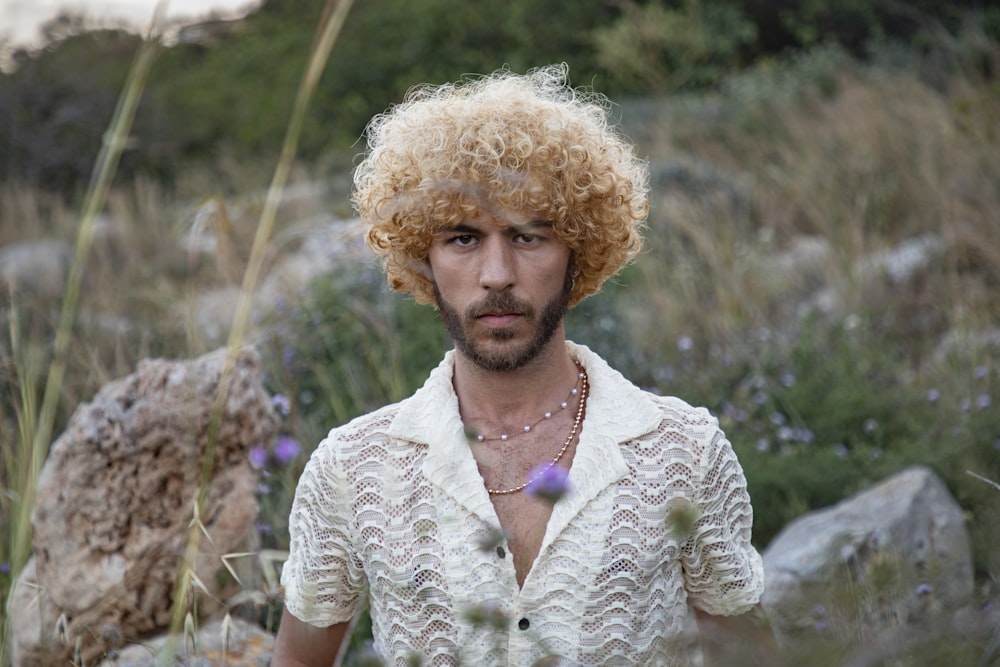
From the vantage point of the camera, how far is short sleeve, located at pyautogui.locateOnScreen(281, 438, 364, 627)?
236 centimetres

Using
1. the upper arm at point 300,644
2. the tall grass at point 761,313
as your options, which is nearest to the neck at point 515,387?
the upper arm at point 300,644

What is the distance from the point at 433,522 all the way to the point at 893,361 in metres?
4.24

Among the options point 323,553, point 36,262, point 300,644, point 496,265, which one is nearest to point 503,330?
point 496,265

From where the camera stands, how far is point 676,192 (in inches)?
336

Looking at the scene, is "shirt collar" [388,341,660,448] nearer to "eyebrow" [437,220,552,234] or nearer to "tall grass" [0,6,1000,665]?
"eyebrow" [437,220,552,234]

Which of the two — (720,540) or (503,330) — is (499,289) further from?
(720,540)

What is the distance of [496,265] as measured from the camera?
2.23m

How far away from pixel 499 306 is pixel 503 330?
0.05 m

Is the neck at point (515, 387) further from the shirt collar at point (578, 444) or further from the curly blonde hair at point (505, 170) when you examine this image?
the curly blonde hair at point (505, 170)

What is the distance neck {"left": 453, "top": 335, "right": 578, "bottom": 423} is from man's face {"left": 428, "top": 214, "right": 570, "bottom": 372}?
7 centimetres

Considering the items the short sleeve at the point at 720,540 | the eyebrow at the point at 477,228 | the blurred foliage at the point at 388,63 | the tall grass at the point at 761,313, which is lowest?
the blurred foliage at the point at 388,63

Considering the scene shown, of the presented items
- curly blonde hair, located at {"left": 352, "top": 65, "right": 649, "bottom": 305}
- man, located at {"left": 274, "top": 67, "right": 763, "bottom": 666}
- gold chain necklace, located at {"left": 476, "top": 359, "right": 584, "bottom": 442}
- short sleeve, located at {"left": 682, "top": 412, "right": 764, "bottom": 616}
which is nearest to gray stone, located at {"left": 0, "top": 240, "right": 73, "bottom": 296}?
curly blonde hair, located at {"left": 352, "top": 65, "right": 649, "bottom": 305}

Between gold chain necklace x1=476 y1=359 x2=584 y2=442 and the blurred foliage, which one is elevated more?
gold chain necklace x1=476 y1=359 x2=584 y2=442

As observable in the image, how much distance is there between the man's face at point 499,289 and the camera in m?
2.25
